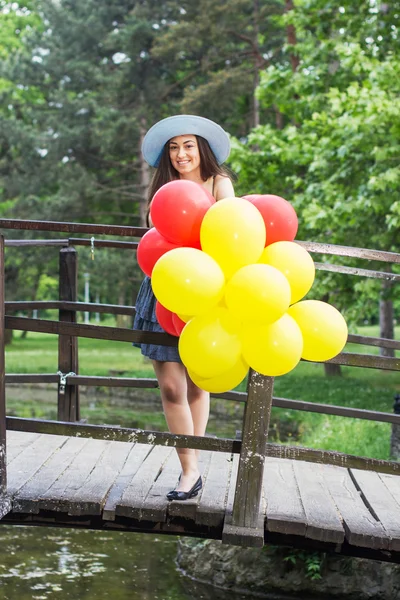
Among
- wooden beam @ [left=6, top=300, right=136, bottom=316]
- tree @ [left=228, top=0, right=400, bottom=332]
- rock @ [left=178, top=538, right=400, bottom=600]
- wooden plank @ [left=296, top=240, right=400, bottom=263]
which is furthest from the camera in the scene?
tree @ [left=228, top=0, right=400, bottom=332]

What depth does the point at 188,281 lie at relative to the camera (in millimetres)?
2803

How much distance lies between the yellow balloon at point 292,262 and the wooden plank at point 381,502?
1251 millimetres

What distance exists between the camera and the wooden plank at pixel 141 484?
144 inches

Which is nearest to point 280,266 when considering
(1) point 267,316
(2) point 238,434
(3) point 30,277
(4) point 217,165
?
(1) point 267,316

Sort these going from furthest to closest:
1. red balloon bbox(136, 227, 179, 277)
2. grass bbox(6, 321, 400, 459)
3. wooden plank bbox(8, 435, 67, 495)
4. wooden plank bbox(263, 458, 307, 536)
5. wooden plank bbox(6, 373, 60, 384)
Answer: grass bbox(6, 321, 400, 459), wooden plank bbox(6, 373, 60, 384), wooden plank bbox(8, 435, 67, 495), wooden plank bbox(263, 458, 307, 536), red balloon bbox(136, 227, 179, 277)

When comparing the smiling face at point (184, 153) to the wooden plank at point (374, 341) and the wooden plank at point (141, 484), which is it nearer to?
the wooden plank at point (374, 341)

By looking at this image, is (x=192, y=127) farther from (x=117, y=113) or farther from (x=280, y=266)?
(x=117, y=113)

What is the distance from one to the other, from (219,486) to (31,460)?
3.60ft

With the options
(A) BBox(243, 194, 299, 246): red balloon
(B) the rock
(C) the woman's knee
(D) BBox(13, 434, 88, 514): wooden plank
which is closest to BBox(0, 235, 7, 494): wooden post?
(D) BBox(13, 434, 88, 514): wooden plank

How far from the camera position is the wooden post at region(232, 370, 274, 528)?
11.4ft

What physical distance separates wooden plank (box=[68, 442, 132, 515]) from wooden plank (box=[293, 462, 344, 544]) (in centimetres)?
92

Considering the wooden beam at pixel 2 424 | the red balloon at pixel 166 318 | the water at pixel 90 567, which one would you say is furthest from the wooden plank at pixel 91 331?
the water at pixel 90 567

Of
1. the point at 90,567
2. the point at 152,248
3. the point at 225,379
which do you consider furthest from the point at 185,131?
the point at 90,567

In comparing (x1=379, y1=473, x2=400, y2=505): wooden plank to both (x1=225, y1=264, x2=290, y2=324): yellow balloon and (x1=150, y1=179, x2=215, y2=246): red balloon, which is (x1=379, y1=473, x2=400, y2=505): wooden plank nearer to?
(x1=225, y1=264, x2=290, y2=324): yellow balloon
